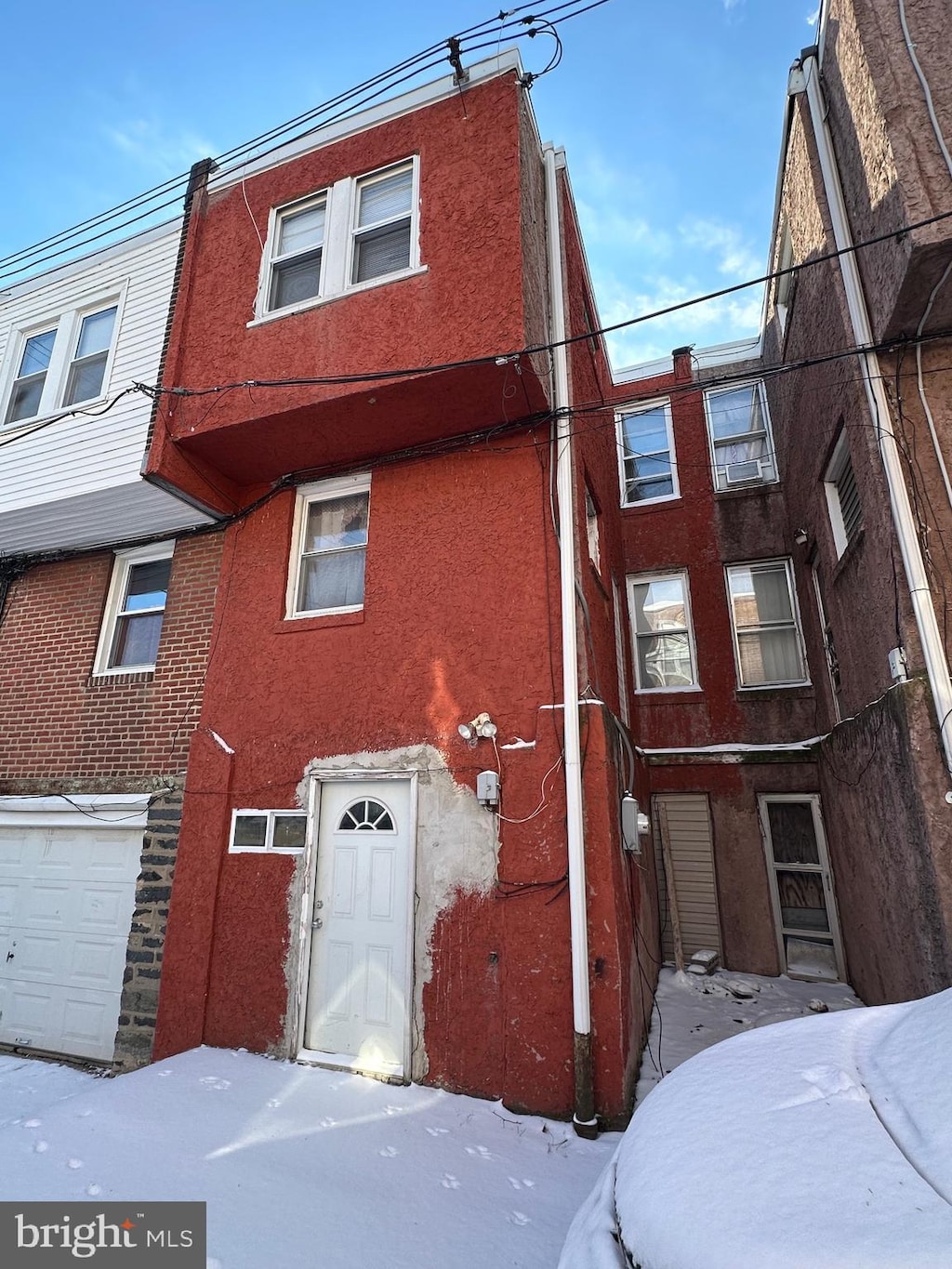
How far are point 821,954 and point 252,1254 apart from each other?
7905mm

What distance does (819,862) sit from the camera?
866 cm

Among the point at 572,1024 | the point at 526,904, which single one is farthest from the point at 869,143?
the point at 572,1024

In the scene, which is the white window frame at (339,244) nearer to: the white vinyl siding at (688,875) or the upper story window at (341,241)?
the upper story window at (341,241)

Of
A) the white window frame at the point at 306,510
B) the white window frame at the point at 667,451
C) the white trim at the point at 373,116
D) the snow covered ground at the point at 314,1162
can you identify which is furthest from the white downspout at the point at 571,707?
the white window frame at the point at 667,451

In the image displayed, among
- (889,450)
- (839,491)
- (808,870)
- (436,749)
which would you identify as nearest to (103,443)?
(436,749)

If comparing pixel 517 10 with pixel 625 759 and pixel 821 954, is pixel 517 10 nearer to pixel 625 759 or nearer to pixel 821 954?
pixel 625 759

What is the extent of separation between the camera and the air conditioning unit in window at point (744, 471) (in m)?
10.8

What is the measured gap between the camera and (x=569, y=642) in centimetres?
523

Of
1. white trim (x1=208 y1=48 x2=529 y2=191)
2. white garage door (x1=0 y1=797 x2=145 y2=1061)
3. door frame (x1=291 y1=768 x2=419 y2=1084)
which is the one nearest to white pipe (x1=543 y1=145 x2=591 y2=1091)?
white trim (x1=208 y1=48 x2=529 y2=191)

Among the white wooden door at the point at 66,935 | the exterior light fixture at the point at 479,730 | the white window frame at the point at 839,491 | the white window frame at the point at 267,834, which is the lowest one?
the white wooden door at the point at 66,935

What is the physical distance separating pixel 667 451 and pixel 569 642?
770 cm

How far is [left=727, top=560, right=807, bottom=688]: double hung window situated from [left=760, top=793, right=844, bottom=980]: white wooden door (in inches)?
72.4

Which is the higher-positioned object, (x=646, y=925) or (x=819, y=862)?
(x=819, y=862)

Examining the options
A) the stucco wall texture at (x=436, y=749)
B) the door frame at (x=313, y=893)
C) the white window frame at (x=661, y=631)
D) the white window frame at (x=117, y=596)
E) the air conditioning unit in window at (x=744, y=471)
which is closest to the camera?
→ the stucco wall texture at (x=436, y=749)
